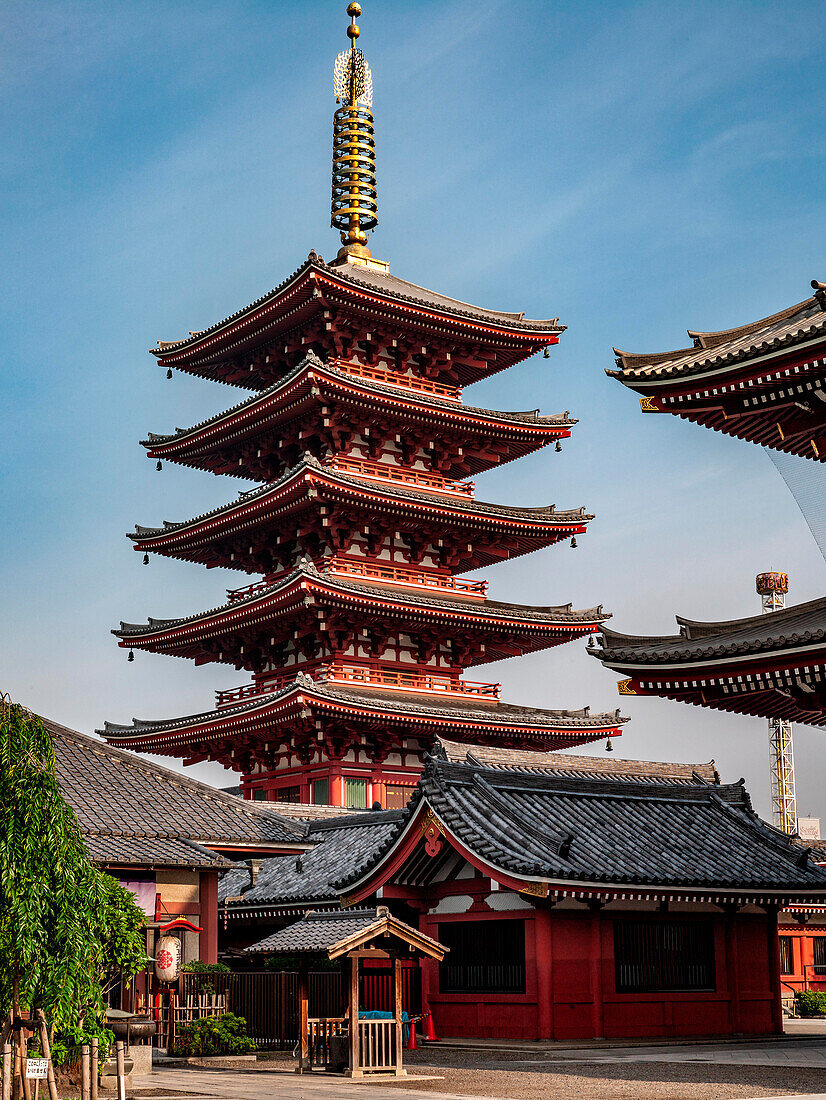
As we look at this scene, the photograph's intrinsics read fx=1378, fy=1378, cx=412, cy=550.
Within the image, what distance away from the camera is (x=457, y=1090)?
19750mm

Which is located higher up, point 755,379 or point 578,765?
point 755,379

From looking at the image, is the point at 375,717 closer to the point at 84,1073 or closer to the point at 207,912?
the point at 207,912

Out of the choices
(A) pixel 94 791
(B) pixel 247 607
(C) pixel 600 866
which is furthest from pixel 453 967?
(B) pixel 247 607

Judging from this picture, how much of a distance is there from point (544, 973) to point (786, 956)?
74.3 ft

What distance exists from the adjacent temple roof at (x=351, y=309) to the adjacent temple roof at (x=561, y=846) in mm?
21771

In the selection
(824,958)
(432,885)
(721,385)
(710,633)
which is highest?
(721,385)

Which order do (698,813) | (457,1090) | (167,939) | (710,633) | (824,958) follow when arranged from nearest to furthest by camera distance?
(457,1090)
(710,633)
(167,939)
(698,813)
(824,958)

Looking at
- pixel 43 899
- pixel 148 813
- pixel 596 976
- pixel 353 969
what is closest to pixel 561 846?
pixel 596 976

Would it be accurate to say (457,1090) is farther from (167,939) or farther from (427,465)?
(427,465)

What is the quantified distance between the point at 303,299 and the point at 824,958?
1149 inches

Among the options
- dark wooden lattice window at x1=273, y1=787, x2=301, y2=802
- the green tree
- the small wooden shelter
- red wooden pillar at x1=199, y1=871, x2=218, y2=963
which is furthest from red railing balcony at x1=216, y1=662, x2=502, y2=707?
the green tree

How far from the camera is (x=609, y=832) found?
96.6 ft

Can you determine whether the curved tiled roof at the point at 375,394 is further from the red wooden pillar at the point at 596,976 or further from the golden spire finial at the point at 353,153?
the red wooden pillar at the point at 596,976

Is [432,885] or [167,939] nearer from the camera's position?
[167,939]
